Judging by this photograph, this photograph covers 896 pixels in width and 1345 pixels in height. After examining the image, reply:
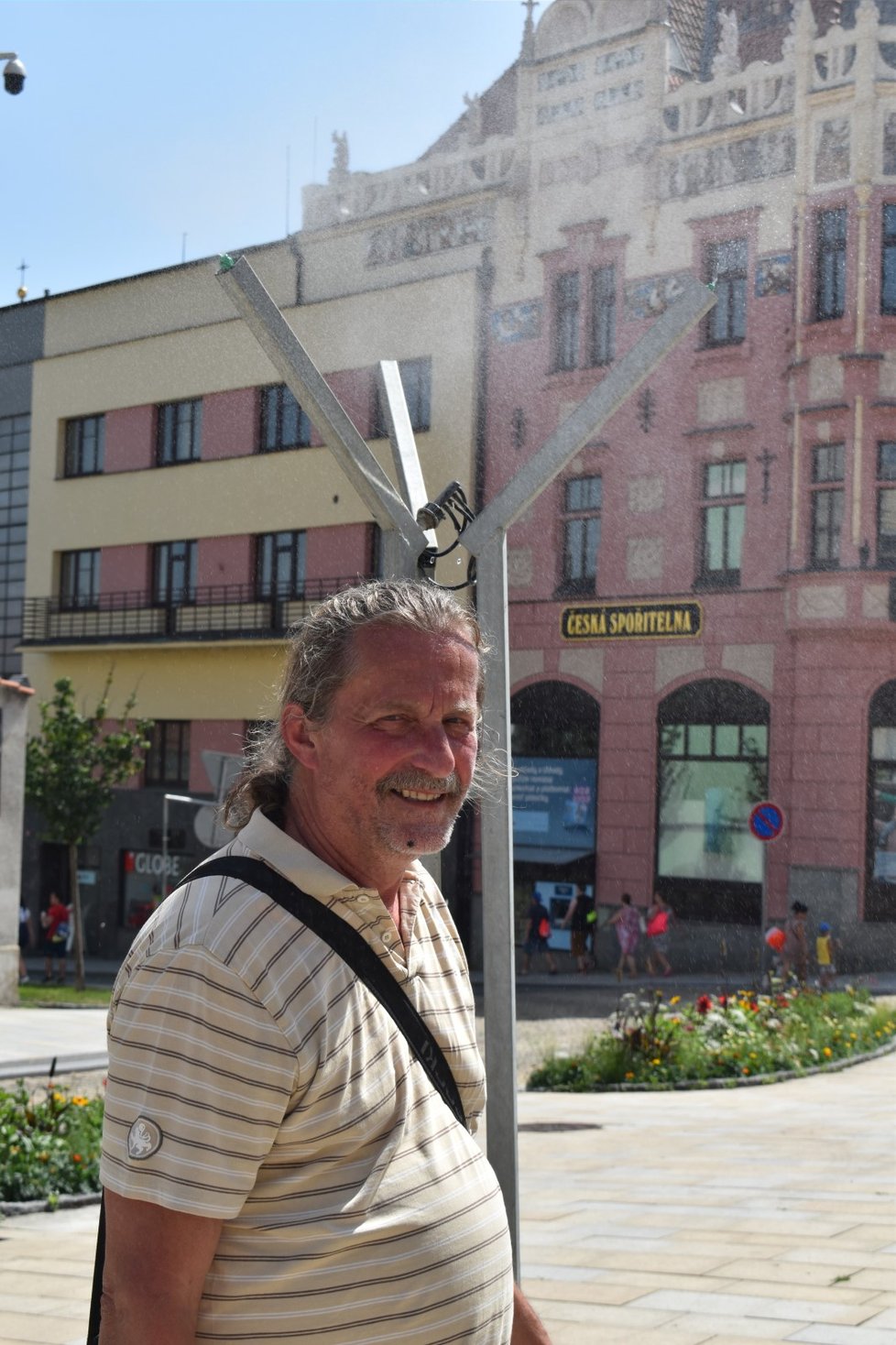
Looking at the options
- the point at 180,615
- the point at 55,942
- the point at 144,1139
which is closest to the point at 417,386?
the point at 180,615

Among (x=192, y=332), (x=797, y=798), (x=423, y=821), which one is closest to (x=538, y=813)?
(x=797, y=798)

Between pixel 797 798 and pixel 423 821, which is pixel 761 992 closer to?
pixel 797 798

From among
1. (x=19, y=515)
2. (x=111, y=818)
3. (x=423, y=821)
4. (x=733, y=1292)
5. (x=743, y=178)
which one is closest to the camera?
(x=423, y=821)

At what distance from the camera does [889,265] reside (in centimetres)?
576

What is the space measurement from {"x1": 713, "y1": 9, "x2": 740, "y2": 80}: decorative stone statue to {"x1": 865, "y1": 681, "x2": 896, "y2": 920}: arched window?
1919 millimetres

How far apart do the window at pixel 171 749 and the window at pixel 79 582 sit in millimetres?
1209

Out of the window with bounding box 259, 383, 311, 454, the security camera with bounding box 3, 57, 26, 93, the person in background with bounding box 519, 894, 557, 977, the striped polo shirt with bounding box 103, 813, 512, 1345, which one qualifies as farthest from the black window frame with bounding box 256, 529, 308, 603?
the striped polo shirt with bounding box 103, 813, 512, 1345

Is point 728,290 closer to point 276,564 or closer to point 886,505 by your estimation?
point 886,505

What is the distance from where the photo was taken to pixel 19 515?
18.0 feet

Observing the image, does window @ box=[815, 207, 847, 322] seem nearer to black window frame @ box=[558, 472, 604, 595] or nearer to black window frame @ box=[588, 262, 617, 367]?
black window frame @ box=[588, 262, 617, 367]

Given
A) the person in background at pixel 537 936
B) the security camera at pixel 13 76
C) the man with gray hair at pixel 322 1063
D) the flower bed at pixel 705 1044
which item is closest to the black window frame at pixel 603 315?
the person in background at pixel 537 936

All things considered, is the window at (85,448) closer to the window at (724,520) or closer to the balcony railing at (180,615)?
the balcony railing at (180,615)

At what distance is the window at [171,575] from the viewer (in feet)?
17.9

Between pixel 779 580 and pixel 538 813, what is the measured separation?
1237mm
